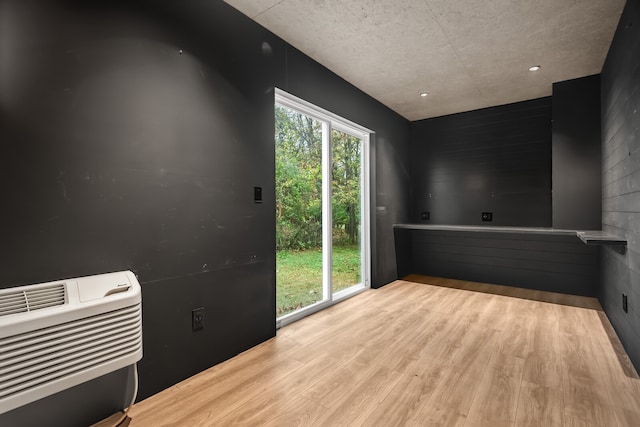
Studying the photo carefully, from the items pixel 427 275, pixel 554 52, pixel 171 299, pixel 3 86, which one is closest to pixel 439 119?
pixel 554 52

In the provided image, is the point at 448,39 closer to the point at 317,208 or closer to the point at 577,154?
the point at 317,208

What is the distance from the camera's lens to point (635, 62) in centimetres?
202

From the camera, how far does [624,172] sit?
2297 mm

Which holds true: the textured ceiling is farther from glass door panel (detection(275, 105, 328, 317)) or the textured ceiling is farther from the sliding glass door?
glass door panel (detection(275, 105, 328, 317))

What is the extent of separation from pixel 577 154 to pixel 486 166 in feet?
3.64

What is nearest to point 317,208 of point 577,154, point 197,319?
point 197,319

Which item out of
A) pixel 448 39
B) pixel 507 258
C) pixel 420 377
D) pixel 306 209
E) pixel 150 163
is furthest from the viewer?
pixel 507 258

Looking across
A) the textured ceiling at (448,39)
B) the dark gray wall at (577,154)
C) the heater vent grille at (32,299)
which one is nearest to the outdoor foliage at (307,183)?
the textured ceiling at (448,39)

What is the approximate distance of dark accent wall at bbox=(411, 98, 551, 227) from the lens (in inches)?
161

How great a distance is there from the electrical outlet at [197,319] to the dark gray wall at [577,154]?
4006 mm

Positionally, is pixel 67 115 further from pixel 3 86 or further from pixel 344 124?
pixel 344 124

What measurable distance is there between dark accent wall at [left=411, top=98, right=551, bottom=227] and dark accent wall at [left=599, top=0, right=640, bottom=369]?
1002mm

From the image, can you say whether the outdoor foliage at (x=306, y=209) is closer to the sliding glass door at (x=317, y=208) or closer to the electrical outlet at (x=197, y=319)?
the sliding glass door at (x=317, y=208)

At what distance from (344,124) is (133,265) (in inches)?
108
